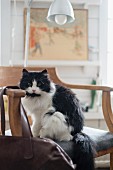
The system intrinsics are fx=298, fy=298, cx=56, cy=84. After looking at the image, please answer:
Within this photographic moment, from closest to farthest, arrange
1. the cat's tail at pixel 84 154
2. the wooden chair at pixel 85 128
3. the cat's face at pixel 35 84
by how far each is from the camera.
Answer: the wooden chair at pixel 85 128, the cat's tail at pixel 84 154, the cat's face at pixel 35 84

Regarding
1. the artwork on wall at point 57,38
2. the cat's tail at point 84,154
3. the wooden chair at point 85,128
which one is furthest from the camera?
the artwork on wall at point 57,38

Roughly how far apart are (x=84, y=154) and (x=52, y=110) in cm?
23

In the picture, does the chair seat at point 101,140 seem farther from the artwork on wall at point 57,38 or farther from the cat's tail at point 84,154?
the artwork on wall at point 57,38

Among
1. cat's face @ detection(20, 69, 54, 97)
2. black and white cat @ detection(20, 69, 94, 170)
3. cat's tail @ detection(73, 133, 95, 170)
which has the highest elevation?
cat's face @ detection(20, 69, 54, 97)

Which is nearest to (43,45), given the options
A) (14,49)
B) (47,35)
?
(47,35)

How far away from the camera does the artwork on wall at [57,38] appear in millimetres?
2072

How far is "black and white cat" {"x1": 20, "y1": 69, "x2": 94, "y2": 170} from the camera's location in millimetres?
1214

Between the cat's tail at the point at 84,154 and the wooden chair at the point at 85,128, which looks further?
the cat's tail at the point at 84,154

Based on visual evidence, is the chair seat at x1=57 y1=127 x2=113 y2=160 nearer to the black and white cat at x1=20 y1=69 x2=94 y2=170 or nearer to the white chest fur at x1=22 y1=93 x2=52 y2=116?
the black and white cat at x1=20 y1=69 x2=94 y2=170

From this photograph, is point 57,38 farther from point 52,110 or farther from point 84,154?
point 84,154

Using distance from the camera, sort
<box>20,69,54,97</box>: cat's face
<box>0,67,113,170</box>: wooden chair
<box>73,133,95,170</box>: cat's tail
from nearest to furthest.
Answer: <box>0,67,113,170</box>: wooden chair, <box>73,133,95,170</box>: cat's tail, <box>20,69,54,97</box>: cat's face

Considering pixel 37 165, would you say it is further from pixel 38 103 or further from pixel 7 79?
pixel 7 79

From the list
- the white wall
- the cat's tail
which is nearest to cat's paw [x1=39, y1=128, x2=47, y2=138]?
the cat's tail

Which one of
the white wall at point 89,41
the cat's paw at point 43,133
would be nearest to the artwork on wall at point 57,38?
the white wall at point 89,41
